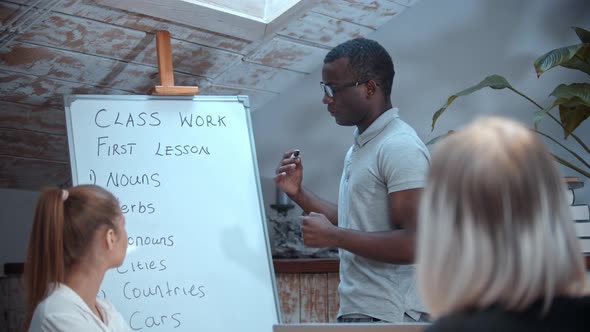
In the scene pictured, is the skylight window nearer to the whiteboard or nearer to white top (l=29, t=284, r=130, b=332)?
the whiteboard

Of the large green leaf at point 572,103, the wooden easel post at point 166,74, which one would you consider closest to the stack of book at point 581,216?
the large green leaf at point 572,103

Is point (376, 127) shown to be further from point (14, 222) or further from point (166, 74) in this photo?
point (14, 222)

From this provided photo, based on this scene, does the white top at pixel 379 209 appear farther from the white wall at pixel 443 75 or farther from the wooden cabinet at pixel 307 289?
the white wall at pixel 443 75

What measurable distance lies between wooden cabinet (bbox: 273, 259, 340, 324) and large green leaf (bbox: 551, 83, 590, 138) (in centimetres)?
104

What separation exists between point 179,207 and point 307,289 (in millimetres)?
891

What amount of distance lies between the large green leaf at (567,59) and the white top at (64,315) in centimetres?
182

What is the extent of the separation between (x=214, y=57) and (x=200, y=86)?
193mm

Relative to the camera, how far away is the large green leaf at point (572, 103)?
9.70 ft

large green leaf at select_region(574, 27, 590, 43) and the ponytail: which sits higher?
large green leaf at select_region(574, 27, 590, 43)

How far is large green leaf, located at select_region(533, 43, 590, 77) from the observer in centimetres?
295

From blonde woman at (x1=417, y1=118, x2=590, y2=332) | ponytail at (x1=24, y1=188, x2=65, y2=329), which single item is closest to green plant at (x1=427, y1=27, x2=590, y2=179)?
ponytail at (x1=24, y1=188, x2=65, y2=329)

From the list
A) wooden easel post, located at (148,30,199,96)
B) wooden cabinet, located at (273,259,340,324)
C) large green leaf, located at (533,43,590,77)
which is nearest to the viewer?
wooden easel post, located at (148,30,199,96)

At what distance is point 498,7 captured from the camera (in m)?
3.49

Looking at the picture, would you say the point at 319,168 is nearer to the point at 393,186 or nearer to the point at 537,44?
the point at 537,44
